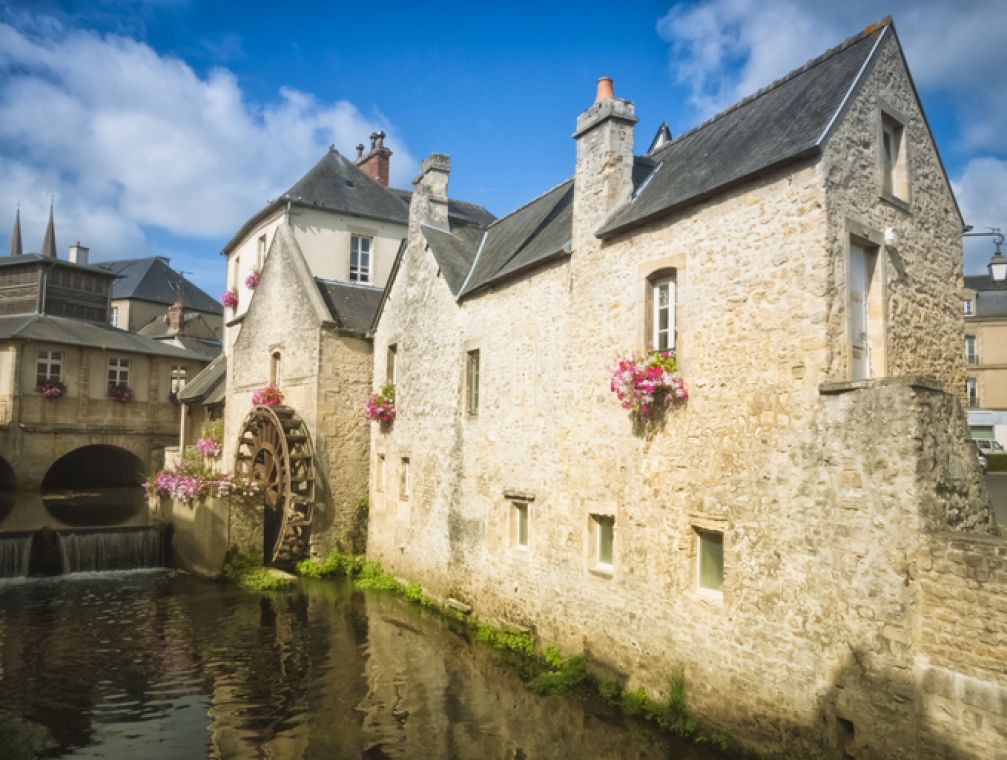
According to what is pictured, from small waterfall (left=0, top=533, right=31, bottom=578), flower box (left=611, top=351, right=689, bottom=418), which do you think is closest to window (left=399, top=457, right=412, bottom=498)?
flower box (left=611, top=351, right=689, bottom=418)

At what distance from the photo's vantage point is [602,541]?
8523 mm

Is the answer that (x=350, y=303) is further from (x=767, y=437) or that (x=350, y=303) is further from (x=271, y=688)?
(x=767, y=437)

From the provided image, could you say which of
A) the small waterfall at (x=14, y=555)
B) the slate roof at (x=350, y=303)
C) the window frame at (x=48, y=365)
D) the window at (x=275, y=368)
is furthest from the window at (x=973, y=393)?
the window frame at (x=48, y=365)

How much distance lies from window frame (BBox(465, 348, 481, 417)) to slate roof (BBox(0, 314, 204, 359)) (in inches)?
796

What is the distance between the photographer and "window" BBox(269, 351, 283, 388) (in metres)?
16.2

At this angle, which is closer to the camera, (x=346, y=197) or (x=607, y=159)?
(x=607, y=159)

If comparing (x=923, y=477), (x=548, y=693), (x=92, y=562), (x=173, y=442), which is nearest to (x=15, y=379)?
(x=173, y=442)

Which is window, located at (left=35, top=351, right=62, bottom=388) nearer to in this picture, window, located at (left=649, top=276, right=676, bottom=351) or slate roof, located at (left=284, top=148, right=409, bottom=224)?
slate roof, located at (left=284, top=148, right=409, bottom=224)

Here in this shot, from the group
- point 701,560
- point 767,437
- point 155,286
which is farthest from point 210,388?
point 155,286

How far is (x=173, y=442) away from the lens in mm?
28469

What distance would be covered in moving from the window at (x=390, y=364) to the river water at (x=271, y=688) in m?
4.21

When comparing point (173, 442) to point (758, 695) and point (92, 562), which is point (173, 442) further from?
point (758, 695)

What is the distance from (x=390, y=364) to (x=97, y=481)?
2229 centimetres

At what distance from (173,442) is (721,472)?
26.4m
